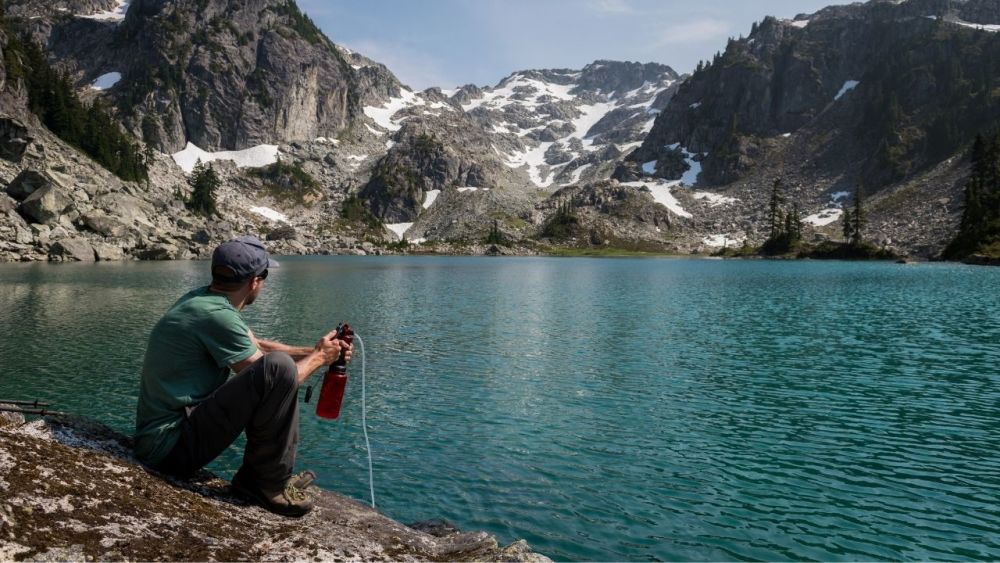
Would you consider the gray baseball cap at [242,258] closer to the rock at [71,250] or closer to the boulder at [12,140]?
the rock at [71,250]

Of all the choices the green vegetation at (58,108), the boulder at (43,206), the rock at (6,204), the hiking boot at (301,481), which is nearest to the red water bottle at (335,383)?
the hiking boot at (301,481)

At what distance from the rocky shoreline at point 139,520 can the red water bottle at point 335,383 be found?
1556 mm

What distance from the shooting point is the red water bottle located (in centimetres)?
973

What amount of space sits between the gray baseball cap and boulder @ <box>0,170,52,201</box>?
142760 millimetres

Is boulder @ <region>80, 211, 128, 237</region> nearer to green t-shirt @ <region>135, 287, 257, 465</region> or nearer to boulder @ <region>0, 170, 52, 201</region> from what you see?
boulder @ <region>0, 170, 52, 201</region>

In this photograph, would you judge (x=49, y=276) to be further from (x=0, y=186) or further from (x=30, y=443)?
(x=30, y=443)

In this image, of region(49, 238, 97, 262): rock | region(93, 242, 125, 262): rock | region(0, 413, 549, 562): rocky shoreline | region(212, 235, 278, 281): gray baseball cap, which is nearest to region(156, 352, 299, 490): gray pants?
region(0, 413, 549, 562): rocky shoreline

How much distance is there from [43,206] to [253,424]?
139 metres

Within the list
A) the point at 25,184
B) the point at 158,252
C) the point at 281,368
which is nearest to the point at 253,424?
the point at 281,368

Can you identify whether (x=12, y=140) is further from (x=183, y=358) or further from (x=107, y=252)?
(x=183, y=358)

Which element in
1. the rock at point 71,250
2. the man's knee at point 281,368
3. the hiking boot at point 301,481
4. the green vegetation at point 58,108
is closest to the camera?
the man's knee at point 281,368

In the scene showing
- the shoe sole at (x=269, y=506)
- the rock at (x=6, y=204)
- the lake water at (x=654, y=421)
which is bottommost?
the lake water at (x=654, y=421)

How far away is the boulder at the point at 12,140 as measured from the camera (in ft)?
433

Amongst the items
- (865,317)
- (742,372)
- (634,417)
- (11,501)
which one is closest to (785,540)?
(634,417)
